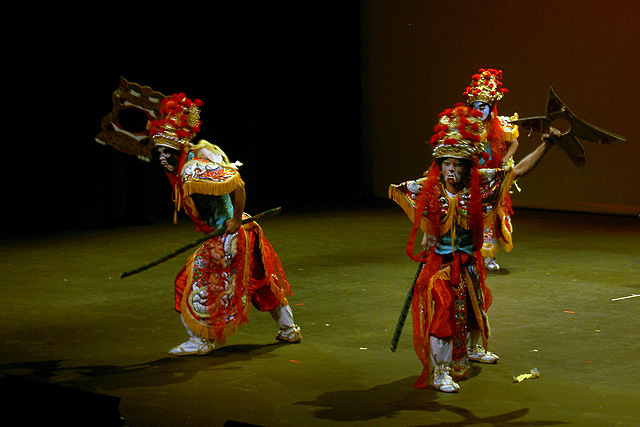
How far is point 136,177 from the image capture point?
10.6 metres

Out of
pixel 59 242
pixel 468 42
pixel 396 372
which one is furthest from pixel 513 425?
pixel 468 42

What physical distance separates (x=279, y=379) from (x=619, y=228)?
6487mm

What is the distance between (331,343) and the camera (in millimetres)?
4980

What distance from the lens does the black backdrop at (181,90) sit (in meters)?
10.1

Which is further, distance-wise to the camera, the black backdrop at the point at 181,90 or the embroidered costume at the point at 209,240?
the black backdrop at the point at 181,90

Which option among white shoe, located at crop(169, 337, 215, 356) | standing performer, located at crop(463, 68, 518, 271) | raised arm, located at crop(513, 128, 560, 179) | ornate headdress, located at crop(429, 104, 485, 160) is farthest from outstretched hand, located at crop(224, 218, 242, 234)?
standing performer, located at crop(463, 68, 518, 271)

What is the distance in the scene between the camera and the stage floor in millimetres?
3807

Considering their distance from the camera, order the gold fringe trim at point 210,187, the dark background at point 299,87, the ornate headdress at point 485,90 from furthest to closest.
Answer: the dark background at point 299,87
the ornate headdress at point 485,90
the gold fringe trim at point 210,187

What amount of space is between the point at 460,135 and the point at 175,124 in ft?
5.21

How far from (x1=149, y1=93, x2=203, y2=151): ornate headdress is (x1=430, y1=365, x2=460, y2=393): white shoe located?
70.6 inches

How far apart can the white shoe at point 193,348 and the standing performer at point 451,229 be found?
1224mm

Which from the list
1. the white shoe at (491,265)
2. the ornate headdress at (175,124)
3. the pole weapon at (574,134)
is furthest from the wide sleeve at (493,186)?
the white shoe at (491,265)

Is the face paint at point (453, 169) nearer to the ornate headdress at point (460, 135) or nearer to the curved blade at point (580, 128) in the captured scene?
the ornate headdress at point (460, 135)

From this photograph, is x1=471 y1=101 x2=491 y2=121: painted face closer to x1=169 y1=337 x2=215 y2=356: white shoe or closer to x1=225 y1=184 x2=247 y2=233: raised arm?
x1=225 y1=184 x2=247 y2=233: raised arm
